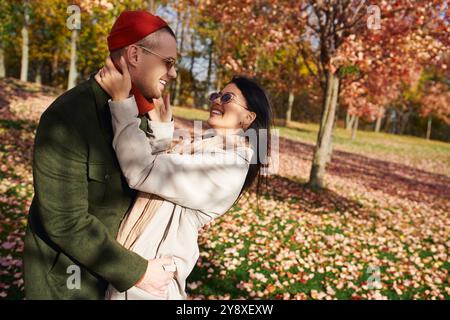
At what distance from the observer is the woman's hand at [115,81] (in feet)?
5.41

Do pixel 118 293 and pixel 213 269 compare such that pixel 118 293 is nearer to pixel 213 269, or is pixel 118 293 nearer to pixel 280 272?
pixel 213 269

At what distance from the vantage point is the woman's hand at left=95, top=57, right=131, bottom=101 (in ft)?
5.41

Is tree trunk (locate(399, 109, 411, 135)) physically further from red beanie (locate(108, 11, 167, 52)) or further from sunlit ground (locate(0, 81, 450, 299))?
red beanie (locate(108, 11, 167, 52))

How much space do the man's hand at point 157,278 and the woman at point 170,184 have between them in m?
0.04

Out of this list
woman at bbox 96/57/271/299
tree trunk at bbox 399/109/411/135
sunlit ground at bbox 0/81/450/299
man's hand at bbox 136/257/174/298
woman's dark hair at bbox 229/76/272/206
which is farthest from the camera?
tree trunk at bbox 399/109/411/135

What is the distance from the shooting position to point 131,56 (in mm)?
1816

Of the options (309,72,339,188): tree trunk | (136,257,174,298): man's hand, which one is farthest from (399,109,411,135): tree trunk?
(136,257,174,298): man's hand

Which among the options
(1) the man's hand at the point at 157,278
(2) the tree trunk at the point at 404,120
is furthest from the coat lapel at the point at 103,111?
(2) the tree trunk at the point at 404,120

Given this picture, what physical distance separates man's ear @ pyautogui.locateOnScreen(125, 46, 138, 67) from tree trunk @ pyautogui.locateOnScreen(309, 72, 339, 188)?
844 centimetres

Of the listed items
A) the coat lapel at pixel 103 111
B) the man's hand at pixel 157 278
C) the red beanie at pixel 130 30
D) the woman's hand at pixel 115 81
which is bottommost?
A: the man's hand at pixel 157 278

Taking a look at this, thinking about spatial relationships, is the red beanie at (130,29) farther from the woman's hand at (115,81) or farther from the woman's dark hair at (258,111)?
the woman's dark hair at (258,111)

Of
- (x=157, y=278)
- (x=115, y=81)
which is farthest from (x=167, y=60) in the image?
(x=157, y=278)

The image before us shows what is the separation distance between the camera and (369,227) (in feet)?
27.0
